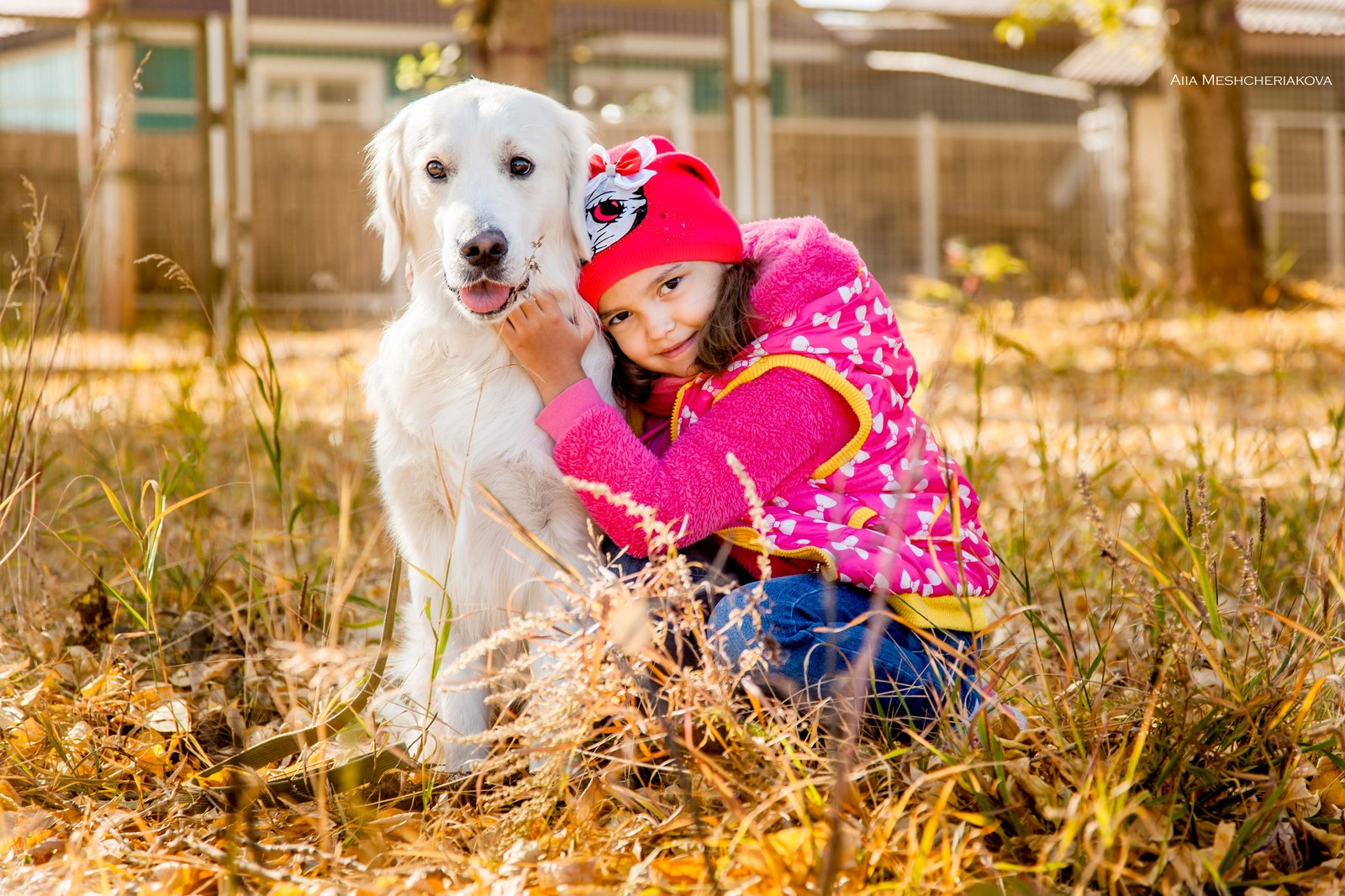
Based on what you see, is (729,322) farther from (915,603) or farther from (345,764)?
(345,764)

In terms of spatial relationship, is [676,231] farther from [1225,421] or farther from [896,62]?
[896,62]

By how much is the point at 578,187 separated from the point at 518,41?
4527 mm

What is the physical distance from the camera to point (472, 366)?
1.97m

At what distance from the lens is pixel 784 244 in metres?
1.99

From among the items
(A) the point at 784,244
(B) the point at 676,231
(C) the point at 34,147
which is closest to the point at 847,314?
(A) the point at 784,244

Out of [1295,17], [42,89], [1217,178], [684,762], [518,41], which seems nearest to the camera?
[684,762]

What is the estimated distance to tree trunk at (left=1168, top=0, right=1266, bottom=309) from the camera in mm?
7309

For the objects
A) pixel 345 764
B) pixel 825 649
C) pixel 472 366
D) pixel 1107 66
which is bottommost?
pixel 345 764

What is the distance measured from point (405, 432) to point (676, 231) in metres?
0.57

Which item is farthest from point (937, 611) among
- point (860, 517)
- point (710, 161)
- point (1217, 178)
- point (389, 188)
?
point (710, 161)

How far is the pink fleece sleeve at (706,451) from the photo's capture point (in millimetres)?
1802

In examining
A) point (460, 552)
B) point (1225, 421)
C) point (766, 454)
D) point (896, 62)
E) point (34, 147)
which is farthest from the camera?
point (896, 62)

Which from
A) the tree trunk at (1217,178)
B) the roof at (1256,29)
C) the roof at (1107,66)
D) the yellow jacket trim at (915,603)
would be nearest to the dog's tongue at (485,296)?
the yellow jacket trim at (915,603)

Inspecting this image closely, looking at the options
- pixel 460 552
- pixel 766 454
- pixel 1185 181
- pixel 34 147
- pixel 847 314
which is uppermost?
pixel 34 147
